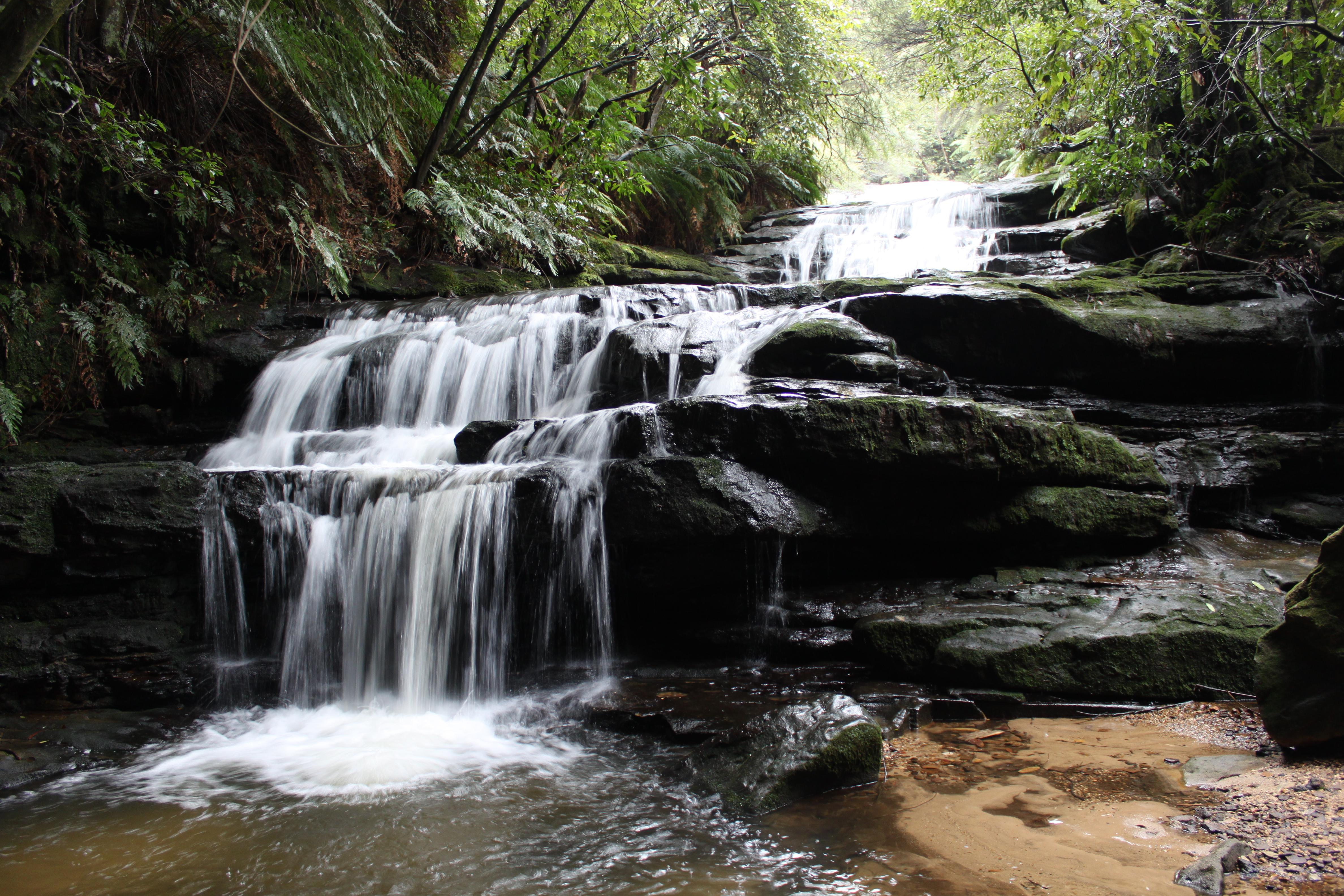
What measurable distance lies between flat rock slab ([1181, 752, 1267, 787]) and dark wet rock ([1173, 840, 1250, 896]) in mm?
604

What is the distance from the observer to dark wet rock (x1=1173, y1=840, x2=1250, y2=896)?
1974 mm

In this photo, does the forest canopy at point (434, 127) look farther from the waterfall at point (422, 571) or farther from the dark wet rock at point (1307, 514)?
the dark wet rock at point (1307, 514)

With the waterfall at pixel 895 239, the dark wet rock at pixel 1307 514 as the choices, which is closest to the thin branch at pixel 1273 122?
the dark wet rock at pixel 1307 514

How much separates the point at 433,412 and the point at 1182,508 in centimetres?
684

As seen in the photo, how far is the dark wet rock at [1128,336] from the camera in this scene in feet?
20.3

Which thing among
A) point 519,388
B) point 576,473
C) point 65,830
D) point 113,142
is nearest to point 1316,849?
point 576,473

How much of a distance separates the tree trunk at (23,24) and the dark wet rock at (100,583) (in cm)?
258

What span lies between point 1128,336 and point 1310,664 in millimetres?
4363

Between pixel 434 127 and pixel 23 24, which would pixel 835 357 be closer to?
pixel 23 24

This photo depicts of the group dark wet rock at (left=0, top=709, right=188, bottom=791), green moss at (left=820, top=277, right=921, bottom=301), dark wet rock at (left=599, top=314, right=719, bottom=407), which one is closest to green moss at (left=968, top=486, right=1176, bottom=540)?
dark wet rock at (left=599, top=314, right=719, bottom=407)

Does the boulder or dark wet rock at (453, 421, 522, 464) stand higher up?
the boulder

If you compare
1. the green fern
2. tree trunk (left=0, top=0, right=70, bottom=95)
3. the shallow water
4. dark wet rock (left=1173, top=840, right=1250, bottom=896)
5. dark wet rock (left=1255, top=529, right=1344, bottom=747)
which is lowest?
the shallow water

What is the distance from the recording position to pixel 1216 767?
2777mm

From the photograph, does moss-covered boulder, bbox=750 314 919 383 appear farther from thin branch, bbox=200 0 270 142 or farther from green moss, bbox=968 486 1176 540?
thin branch, bbox=200 0 270 142
